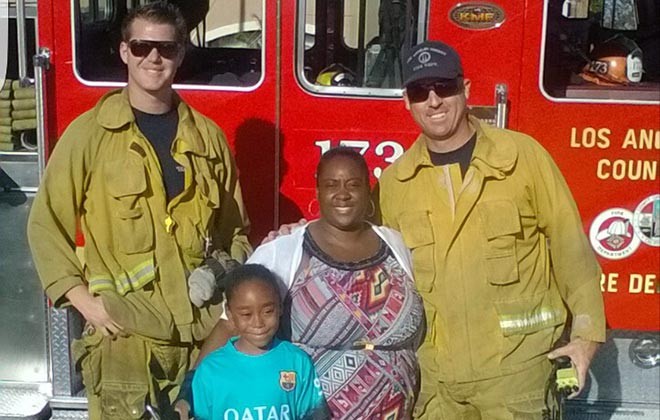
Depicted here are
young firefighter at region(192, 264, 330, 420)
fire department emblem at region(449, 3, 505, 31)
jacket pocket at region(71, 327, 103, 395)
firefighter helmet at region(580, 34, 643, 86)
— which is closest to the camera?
young firefighter at region(192, 264, 330, 420)

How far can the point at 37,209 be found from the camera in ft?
8.23

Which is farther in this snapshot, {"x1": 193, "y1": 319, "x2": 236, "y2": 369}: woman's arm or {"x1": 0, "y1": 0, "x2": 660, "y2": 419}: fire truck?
{"x1": 0, "y1": 0, "x2": 660, "y2": 419}: fire truck

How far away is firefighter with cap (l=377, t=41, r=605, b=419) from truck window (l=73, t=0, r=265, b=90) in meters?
1.14

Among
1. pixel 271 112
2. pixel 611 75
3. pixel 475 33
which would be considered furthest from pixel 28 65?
pixel 611 75

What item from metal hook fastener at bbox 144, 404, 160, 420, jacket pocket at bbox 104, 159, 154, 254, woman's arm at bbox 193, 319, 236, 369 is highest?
jacket pocket at bbox 104, 159, 154, 254

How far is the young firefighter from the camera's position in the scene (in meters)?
2.40

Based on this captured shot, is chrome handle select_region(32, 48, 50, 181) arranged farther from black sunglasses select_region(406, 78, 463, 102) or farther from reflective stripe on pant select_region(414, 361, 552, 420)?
reflective stripe on pant select_region(414, 361, 552, 420)

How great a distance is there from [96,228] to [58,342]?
1.12 meters

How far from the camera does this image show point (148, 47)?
2518 mm

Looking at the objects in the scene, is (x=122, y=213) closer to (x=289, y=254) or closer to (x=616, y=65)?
(x=289, y=254)

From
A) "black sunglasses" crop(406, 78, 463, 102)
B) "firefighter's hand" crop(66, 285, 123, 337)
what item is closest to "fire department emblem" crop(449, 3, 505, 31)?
"black sunglasses" crop(406, 78, 463, 102)

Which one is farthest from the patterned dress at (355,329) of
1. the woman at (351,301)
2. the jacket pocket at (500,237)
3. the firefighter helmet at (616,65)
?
the firefighter helmet at (616,65)

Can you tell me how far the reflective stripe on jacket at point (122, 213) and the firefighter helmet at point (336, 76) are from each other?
2.96 ft

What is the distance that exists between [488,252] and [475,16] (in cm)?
122
